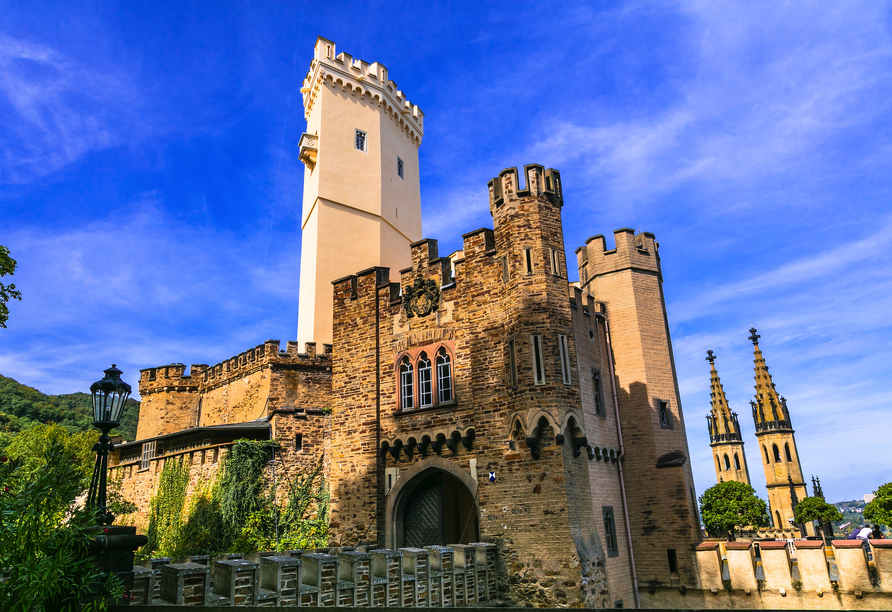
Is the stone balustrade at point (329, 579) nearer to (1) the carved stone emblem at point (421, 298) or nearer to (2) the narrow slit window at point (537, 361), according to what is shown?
(2) the narrow slit window at point (537, 361)

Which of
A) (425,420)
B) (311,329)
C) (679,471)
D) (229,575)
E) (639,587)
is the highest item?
(311,329)

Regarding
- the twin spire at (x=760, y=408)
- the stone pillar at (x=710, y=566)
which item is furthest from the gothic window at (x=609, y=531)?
the twin spire at (x=760, y=408)

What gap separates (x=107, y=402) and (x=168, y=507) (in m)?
16.9

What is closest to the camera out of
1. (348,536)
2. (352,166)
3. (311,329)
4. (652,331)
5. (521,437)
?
(521,437)

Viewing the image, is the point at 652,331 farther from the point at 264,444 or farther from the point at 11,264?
the point at 11,264

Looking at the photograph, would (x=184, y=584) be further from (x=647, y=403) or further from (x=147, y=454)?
(x=147, y=454)

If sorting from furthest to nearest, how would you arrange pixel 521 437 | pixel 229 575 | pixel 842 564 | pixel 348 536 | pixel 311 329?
pixel 311 329 → pixel 348 536 → pixel 842 564 → pixel 521 437 → pixel 229 575

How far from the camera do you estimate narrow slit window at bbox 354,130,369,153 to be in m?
29.8

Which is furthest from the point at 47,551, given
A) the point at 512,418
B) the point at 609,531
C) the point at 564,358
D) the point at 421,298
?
the point at 609,531

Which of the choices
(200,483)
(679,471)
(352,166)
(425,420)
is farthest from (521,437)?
(352,166)

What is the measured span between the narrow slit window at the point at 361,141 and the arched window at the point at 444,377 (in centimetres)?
1580

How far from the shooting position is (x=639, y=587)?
58.1 ft

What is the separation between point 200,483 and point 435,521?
9534 millimetres

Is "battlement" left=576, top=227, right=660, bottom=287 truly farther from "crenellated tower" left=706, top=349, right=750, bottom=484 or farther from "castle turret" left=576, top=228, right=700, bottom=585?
A: "crenellated tower" left=706, top=349, right=750, bottom=484
